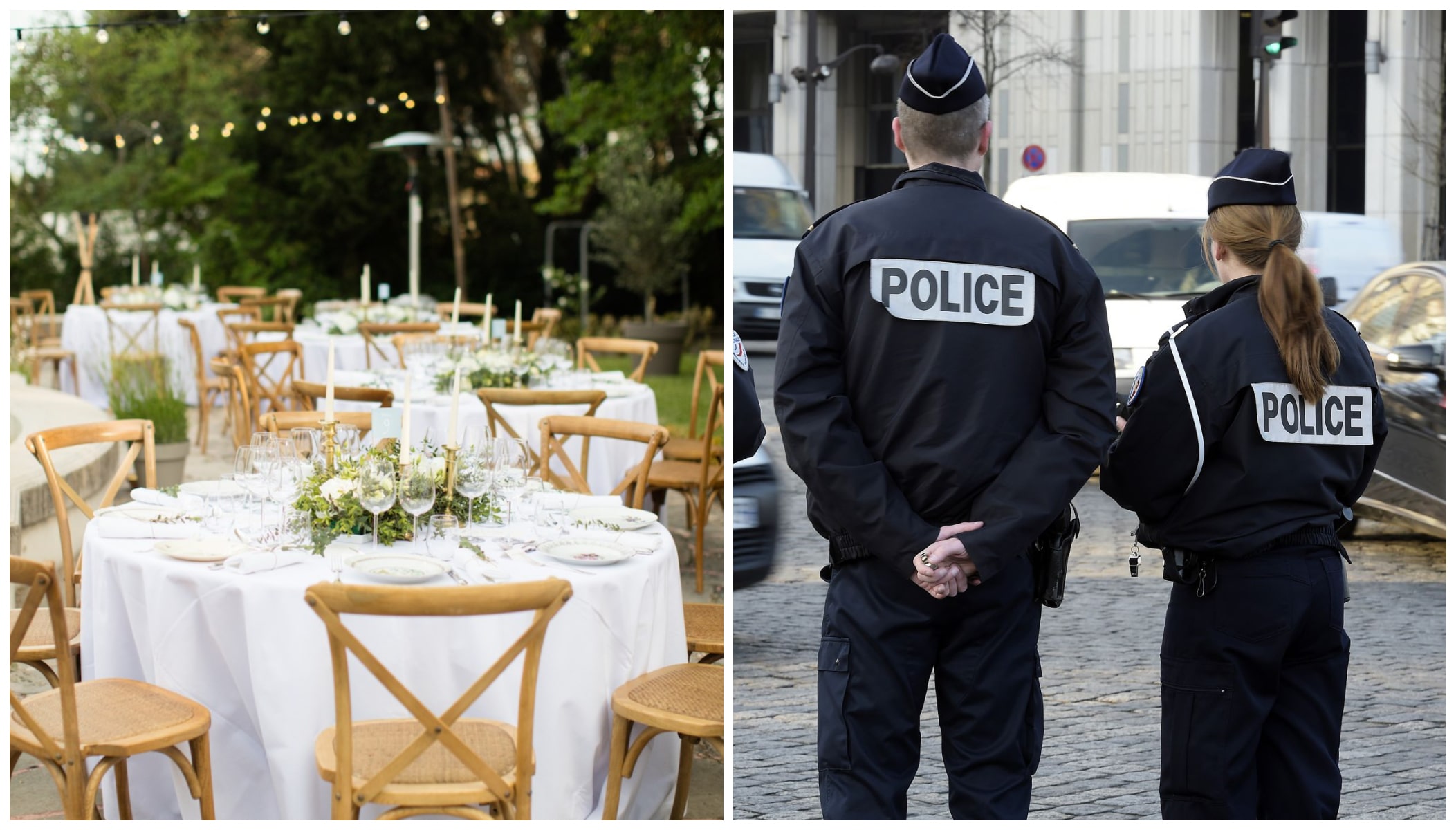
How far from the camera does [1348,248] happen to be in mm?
9133

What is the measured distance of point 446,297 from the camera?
2147 cm

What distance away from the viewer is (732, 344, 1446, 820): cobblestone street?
12.5ft

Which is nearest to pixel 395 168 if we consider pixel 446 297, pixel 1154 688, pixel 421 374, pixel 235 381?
pixel 446 297

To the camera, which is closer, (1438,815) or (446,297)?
(1438,815)

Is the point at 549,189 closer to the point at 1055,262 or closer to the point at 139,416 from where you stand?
the point at 139,416

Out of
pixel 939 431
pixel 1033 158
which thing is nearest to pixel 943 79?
pixel 939 431

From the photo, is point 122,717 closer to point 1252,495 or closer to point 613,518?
point 613,518

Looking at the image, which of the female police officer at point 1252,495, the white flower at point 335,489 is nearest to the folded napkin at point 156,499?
the white flower at point 335,489

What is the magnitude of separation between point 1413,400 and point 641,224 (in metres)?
11.6

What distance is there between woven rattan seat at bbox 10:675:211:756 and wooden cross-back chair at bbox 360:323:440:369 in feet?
20.1

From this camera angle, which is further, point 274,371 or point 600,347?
point 274,371

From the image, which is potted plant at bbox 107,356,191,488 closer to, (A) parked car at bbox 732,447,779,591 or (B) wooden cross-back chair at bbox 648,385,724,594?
(B) wooden cross-back chair at bbox 648,385,724,594

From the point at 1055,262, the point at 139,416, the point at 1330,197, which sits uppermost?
the point at 1330,197

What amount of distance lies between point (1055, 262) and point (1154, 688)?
2.66 metres
